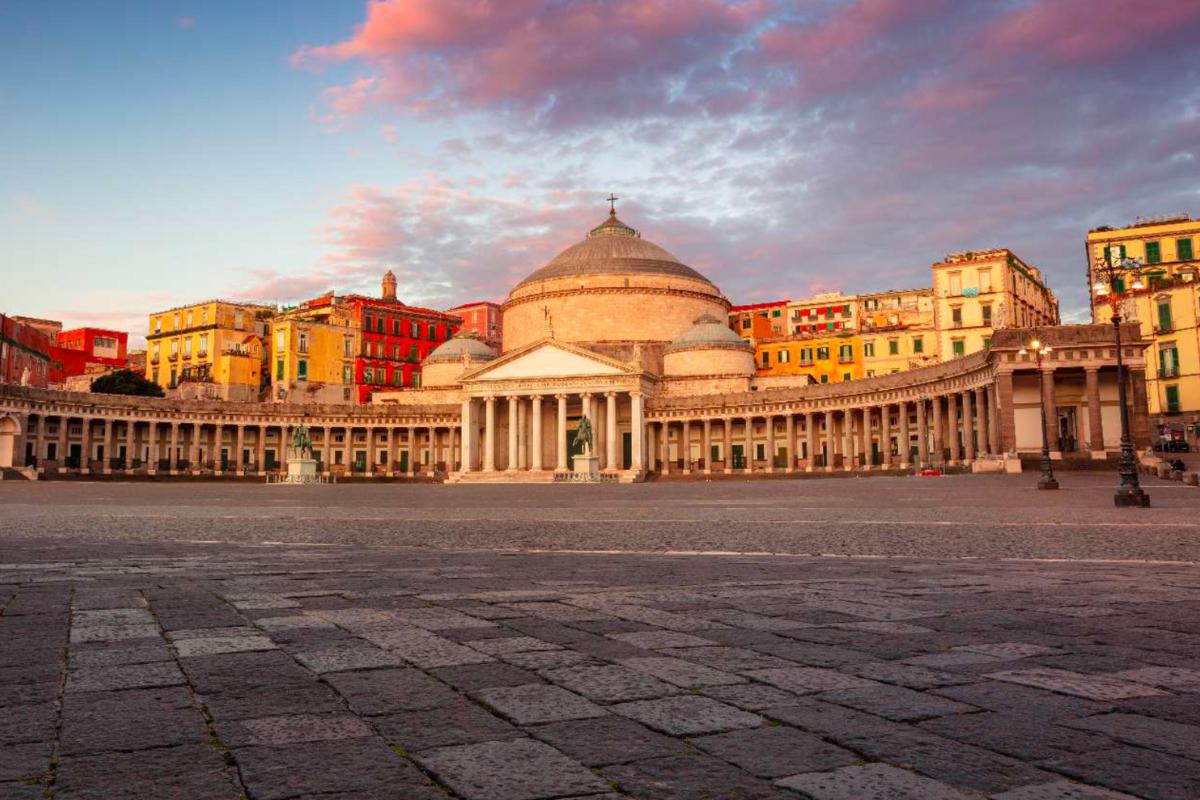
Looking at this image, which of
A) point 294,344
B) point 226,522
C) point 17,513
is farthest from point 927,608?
point 294,344

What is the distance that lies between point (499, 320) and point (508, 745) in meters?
118

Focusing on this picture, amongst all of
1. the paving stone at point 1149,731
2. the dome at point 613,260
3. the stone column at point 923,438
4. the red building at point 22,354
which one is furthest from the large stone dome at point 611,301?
the paving stone at point 1149,731

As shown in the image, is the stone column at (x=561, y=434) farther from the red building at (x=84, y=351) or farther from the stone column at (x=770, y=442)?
the red building at (x=84, y=351)

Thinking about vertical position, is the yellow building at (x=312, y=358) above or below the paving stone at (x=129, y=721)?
above

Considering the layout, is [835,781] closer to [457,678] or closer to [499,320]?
[457,678]

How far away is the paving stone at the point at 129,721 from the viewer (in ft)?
9.24

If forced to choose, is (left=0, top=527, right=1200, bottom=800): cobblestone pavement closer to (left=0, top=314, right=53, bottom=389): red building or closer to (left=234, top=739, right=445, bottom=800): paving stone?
(left=234, top=739, right=445, bottom=800): paving stone

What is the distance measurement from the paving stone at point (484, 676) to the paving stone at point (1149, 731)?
1.91m

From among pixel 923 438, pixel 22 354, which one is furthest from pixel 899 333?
pixel 22 354

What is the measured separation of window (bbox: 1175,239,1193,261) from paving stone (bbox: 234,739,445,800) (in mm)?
73956

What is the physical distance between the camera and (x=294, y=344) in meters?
87.9

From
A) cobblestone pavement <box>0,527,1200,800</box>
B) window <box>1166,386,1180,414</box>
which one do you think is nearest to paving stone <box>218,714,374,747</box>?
cobblestone pavement <box>0,527,1200,800</box>

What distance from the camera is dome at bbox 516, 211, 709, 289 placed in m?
85.7

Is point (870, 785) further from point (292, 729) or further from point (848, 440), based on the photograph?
point (848, 440)
